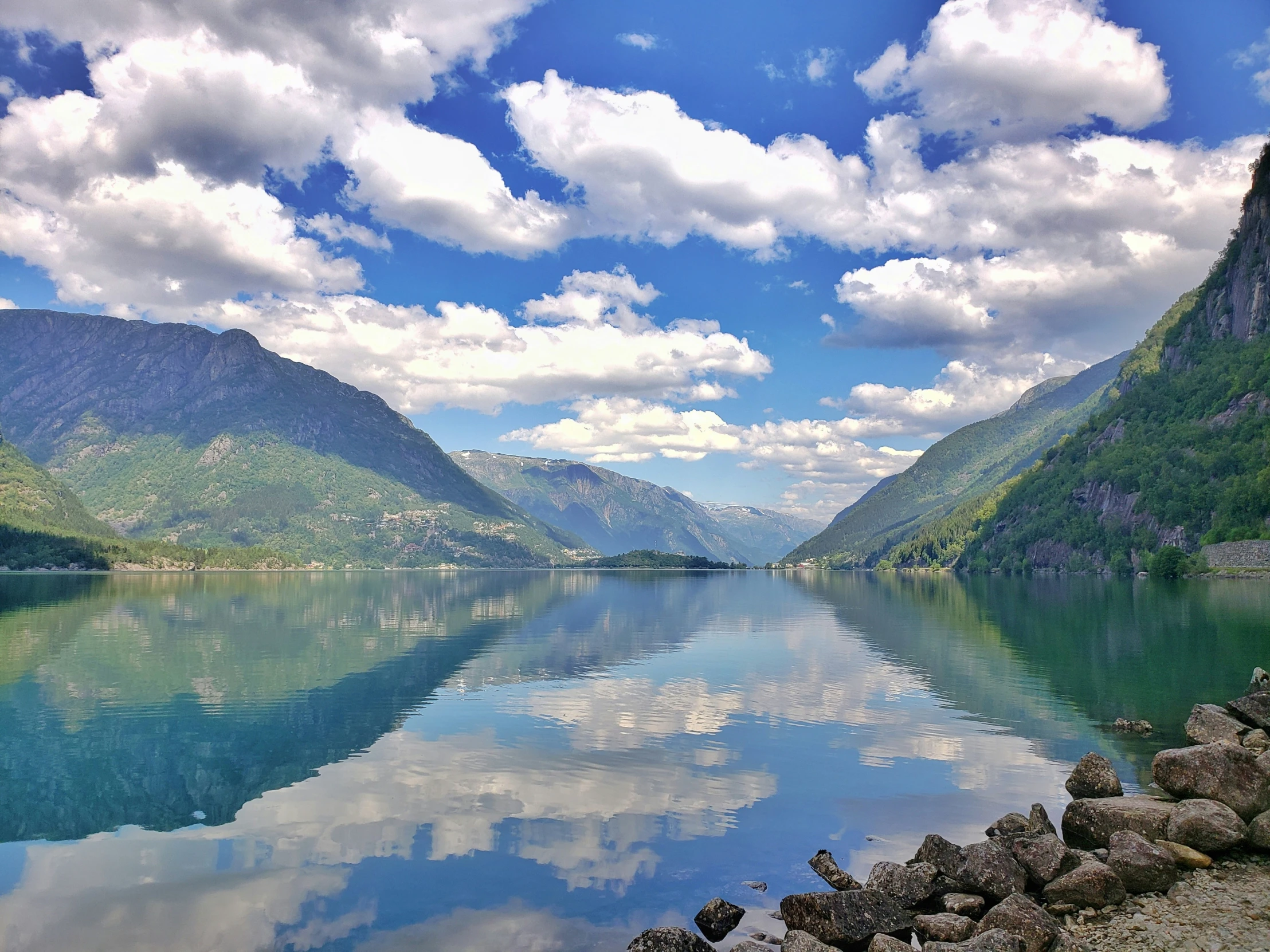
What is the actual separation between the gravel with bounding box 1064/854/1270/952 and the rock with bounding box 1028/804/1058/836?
3.40 m

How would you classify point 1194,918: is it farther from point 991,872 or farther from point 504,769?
point 504,769

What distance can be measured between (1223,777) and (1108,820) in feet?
15.2

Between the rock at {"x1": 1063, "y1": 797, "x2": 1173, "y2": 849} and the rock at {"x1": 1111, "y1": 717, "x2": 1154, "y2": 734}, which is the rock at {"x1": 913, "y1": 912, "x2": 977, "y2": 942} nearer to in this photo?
the rock at {"x1": 1063, "y1": 797, "x2": 1173, "y2": 849}

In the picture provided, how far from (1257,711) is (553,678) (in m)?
38.1

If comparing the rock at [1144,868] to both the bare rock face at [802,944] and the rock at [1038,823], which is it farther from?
the bare rock face at [802,944]


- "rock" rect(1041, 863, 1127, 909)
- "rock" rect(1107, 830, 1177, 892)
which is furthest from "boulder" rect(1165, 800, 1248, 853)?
"rock" rect(1041, 863, 1127, 909)

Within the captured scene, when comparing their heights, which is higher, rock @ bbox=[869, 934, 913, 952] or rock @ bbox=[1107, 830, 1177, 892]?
rock @ bbox=[1107, 830, 1177, 892]

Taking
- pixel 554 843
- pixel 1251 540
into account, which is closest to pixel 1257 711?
pixel 554 843

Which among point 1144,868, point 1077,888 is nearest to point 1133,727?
point 1144,868

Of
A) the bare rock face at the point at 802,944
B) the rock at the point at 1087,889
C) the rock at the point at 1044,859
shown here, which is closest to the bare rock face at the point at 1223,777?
the rock at the point at 1044,859

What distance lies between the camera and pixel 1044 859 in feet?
64.8

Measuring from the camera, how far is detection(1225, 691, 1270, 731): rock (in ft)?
102

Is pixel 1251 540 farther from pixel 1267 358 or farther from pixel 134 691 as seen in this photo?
pixel 134 691

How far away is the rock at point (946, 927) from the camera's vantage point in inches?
679
